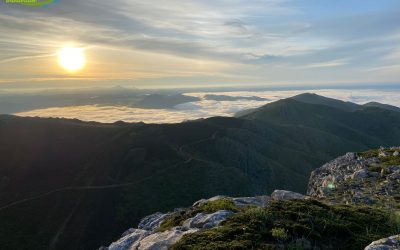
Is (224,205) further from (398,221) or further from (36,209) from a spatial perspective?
(36,209)

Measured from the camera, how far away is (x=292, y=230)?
47.0ft

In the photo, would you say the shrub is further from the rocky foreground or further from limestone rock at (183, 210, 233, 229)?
limestone rock at (183, 210, 233, 229)

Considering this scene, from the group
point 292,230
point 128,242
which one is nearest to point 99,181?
point 128,242

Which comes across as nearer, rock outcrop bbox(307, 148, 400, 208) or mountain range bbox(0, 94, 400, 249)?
rock outcrop bbox(307, 148, 400, 208)

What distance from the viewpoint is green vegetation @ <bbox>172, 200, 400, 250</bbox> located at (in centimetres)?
1348

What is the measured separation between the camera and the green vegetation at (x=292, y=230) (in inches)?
531

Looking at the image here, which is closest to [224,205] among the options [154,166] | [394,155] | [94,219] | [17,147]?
[394,155]

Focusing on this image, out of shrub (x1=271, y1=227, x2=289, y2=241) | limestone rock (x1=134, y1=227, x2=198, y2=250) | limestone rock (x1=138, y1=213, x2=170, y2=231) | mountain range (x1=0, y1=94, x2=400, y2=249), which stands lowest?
mountain range (x1=0, y1=94, x2=400, y2=249)

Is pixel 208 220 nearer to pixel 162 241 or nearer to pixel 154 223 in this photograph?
pixel 162 241

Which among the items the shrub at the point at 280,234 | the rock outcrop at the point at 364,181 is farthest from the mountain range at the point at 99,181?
the shrub at the point at 280,234

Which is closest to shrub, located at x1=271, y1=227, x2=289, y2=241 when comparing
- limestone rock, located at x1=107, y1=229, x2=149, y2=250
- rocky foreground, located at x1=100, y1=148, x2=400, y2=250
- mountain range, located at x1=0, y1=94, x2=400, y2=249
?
rocky foreground, located at x1=100, y1=148, x2=400, y2=250

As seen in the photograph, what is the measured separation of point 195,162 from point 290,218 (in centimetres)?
15833

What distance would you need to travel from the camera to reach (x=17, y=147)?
184 m

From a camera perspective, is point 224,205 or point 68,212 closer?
point 224,205
